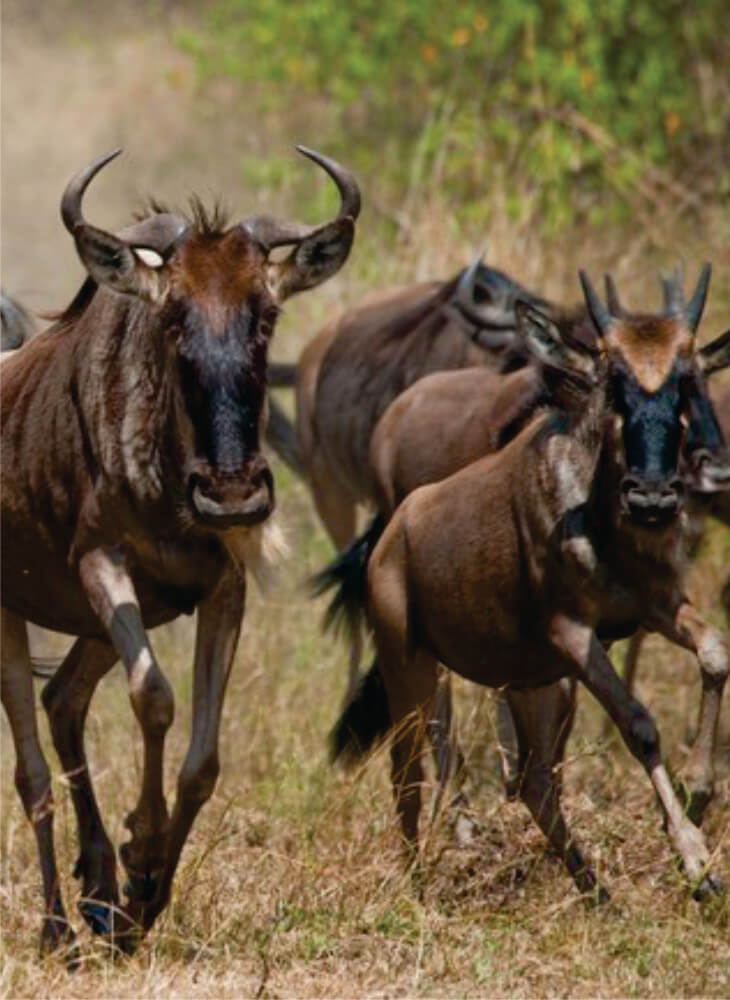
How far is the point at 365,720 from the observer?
312 inches

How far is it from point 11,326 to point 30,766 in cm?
188

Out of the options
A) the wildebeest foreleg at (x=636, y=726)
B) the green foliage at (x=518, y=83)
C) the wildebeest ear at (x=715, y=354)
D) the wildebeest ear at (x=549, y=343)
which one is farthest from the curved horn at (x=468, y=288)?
the green foliage at (x=518, y=83)

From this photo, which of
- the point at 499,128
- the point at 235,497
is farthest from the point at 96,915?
the point at 499,128

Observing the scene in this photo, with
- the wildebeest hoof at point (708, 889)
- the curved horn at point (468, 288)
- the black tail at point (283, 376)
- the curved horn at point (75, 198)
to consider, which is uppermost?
the curved horn at point (75, 198)

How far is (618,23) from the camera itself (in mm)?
15867

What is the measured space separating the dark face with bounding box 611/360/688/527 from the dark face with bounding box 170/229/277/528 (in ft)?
3.15

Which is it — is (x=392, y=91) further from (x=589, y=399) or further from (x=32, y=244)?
(x=589, y=399)

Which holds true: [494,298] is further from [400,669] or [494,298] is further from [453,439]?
[400,669]

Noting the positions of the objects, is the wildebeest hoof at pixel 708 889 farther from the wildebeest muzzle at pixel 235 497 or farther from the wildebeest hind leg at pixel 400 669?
the wildebeest muzzle at pixel 235 497

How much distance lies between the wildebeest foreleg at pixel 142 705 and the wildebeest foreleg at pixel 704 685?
1.38m

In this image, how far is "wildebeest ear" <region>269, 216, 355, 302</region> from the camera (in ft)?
22.5

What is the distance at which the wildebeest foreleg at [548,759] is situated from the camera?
279 inches

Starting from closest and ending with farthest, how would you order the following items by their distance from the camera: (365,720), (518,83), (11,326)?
1. (365,720)
2. (11,326)
3. (518,83)

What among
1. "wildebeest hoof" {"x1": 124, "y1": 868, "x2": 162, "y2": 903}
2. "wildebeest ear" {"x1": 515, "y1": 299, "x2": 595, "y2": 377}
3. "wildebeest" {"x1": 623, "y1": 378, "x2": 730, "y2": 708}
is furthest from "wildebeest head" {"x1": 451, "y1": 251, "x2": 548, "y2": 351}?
"wildebeest hoof" {"x1": 124, "y1": 868, "x2": 162, "y2": 903}
